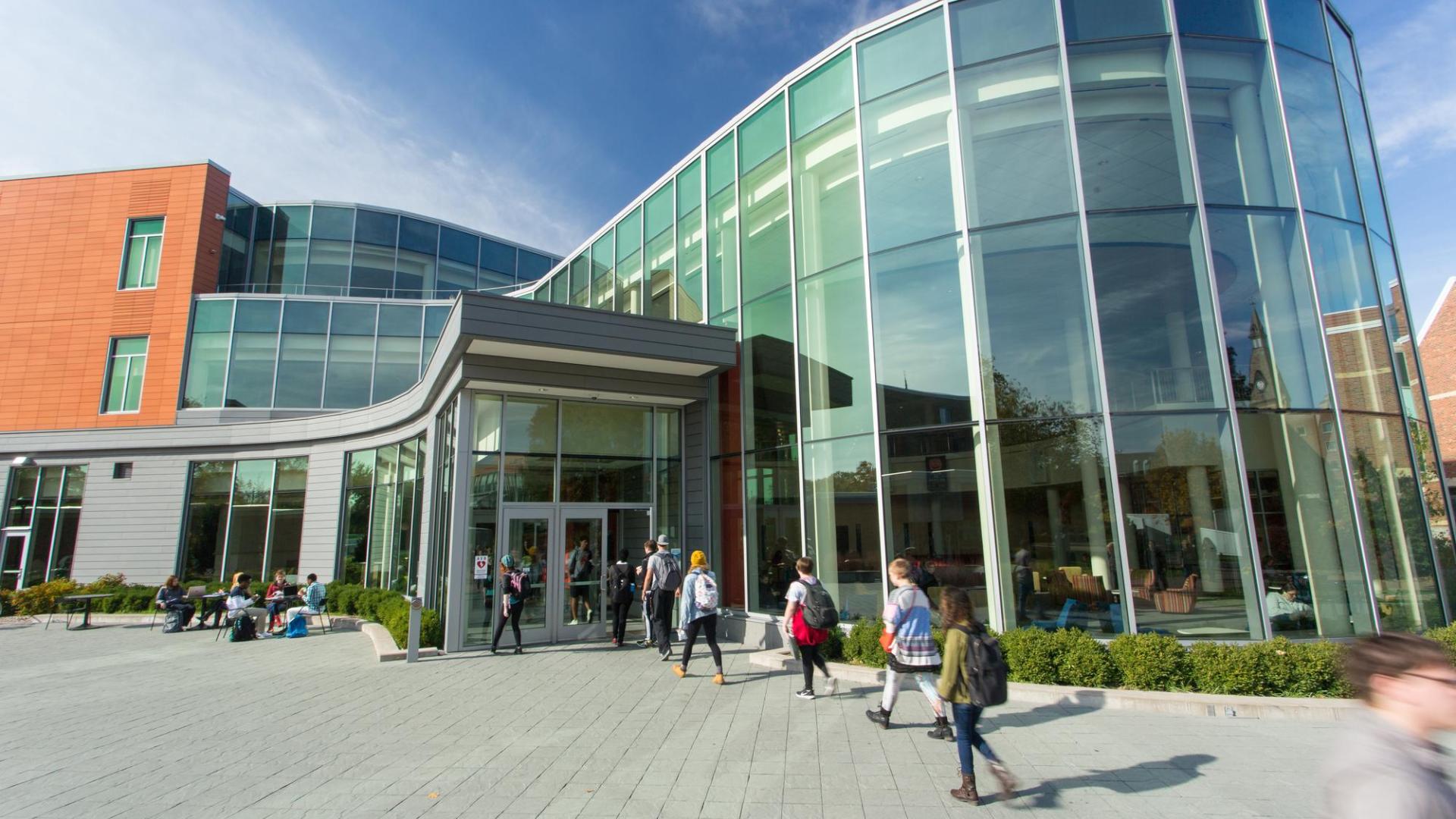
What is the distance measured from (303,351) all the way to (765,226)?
19.1m

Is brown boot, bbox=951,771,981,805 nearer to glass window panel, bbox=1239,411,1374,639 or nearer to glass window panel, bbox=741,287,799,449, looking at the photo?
glass window panel, bbox=1239,411,1374,639

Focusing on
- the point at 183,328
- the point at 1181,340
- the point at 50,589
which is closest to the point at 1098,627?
the point at 1181,340

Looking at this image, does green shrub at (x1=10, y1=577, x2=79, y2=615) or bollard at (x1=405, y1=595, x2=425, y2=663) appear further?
green shrub at (x1=10, y1=577, x2=79, y2=615)

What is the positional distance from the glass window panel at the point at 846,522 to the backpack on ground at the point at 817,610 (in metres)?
2.58

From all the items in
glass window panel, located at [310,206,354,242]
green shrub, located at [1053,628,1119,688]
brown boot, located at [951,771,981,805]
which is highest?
glass window panel, located at [310,206,354,242]

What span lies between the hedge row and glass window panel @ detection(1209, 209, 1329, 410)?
3.04 metres

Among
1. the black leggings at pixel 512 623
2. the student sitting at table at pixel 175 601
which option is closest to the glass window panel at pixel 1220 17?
the black leggings at pixel 512 623

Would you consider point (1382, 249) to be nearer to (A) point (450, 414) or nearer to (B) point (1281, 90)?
(B) point (1281, 90)

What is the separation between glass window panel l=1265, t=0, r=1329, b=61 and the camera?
9789 mm

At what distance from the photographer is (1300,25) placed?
33.0 ft

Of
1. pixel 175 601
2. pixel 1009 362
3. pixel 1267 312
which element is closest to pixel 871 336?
pixel 1009 362

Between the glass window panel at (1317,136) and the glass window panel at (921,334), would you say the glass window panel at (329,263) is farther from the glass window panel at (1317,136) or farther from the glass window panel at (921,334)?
the glass window panel at (1317,136)

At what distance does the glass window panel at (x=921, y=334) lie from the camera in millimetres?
9727

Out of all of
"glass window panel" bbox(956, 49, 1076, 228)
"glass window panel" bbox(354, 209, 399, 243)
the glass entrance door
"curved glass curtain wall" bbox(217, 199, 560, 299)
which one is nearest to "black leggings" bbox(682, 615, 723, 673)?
"glass window panel" bbox(956, 49, 1076, 228)
